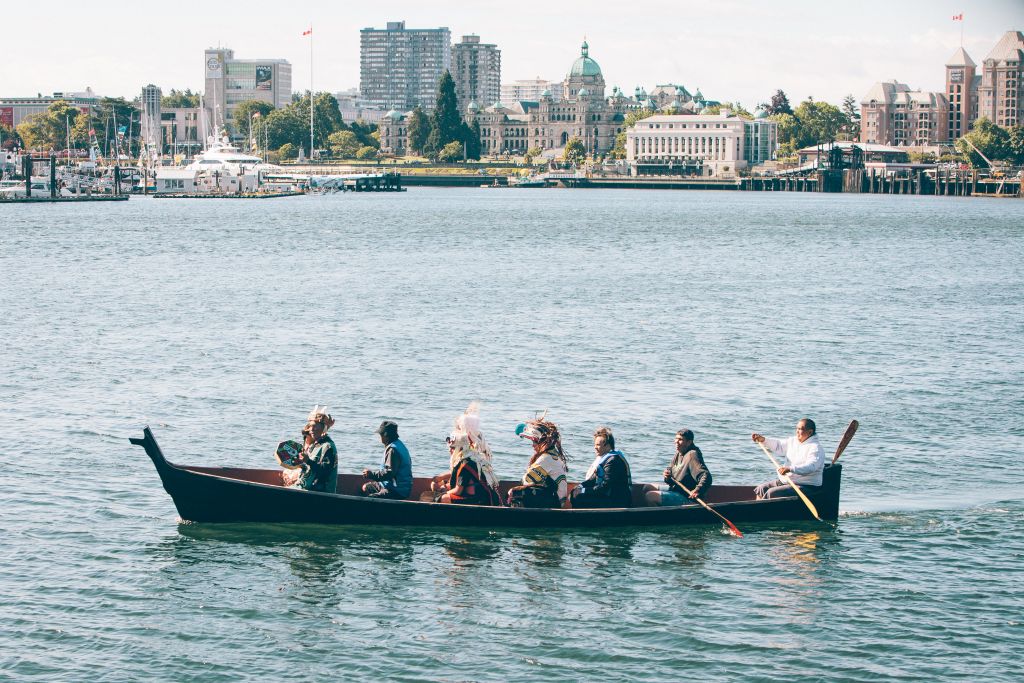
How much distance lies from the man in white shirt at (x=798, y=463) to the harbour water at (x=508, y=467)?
80cm

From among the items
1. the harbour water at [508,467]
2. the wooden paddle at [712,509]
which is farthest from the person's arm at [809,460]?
the wooden paddle at [712,509]

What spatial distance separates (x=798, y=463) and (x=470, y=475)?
582 centimetres

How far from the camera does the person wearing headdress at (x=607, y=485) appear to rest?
2492 centimetres

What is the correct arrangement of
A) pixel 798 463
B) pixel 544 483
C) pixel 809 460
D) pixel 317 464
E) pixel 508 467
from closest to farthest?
pixel 317 464 < pixel 544 483 < pixel 809 460 < pixel 798 463 < pixel 508 467

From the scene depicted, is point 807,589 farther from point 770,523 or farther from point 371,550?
point 371,550

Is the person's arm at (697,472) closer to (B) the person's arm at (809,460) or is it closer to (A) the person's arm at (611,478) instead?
(A) the person's arm at (611,478)

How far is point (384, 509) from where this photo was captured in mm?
25156

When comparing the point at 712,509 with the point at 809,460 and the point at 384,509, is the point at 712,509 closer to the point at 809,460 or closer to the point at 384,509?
the point at 809,460

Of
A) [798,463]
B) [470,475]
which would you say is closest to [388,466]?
[470,475]

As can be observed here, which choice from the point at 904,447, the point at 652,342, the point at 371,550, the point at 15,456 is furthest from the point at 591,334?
the point at 371,550

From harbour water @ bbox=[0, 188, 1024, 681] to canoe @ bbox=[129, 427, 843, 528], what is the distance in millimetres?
309

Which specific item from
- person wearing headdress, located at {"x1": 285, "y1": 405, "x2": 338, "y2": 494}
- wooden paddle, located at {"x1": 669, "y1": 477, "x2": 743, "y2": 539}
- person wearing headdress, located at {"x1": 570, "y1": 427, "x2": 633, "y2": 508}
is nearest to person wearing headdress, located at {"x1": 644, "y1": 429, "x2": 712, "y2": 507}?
wooden paddle, located at {"x1": 669, "y1": 477, "x2": 743, "y2": 539}

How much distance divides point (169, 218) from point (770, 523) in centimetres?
13162

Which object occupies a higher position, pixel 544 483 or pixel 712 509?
pixel 544 483
